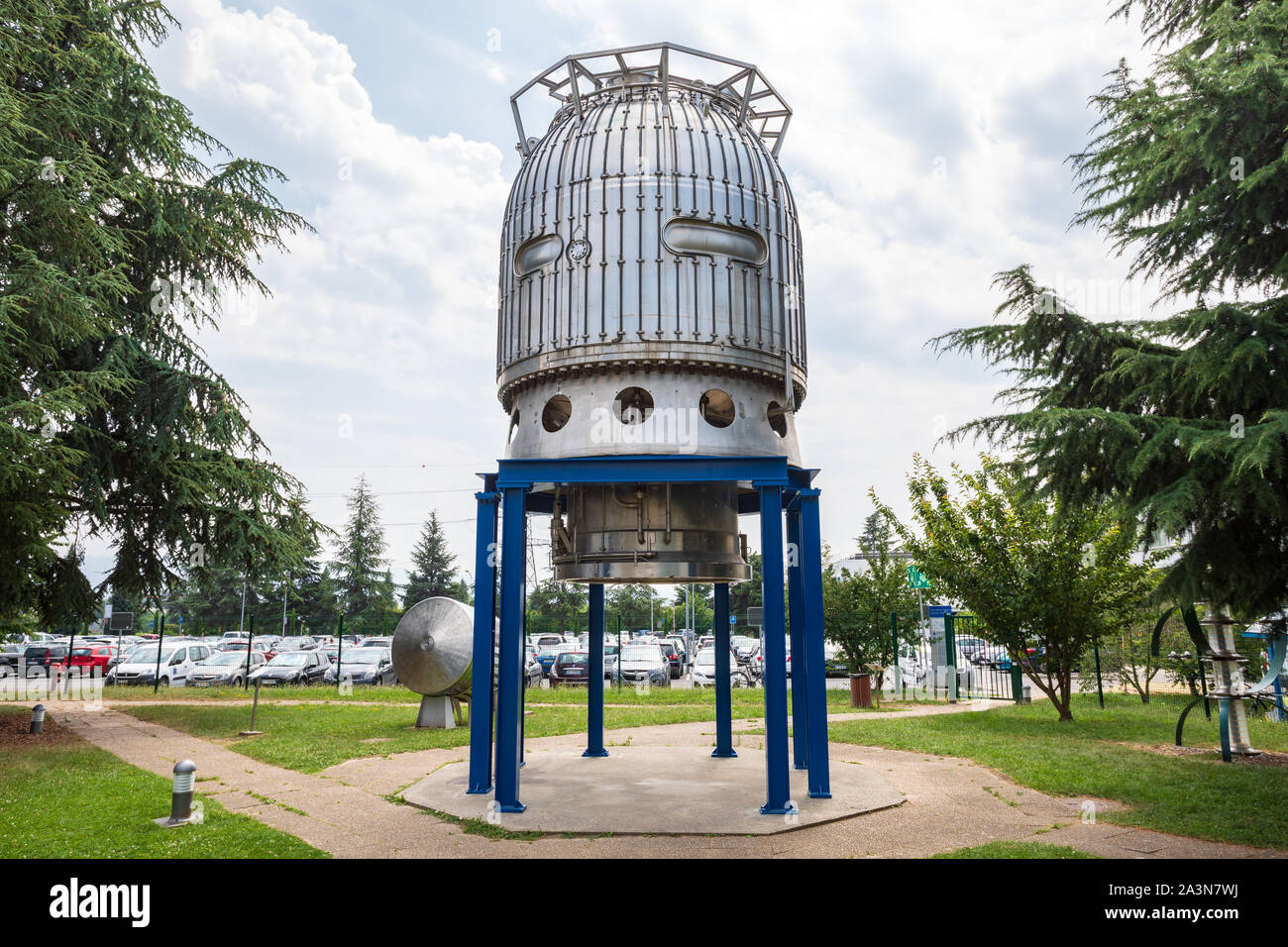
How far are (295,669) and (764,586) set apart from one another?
25428 mm

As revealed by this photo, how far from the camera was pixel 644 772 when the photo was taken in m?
11.5

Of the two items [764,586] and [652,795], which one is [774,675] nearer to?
[764,586]

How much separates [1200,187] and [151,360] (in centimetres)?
1812

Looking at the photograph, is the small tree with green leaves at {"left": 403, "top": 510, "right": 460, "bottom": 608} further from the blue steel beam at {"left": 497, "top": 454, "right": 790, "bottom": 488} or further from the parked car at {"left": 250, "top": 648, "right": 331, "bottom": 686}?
the blue steel beam at {"left": 497, "top": 454, "right": 790, "bottom": 488}

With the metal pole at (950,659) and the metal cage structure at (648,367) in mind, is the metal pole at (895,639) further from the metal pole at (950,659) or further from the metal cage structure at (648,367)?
the metal cage structure at (648,367)

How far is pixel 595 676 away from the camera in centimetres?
1341

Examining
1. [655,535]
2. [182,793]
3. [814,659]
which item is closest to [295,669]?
[182,793]

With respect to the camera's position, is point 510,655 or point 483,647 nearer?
point 510,655

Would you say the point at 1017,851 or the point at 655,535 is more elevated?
the point at 655,535

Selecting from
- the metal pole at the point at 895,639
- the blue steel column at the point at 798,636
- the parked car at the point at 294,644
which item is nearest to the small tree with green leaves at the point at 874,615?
the metal pole at the point at 895,639

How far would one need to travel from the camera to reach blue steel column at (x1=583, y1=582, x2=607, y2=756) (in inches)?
513

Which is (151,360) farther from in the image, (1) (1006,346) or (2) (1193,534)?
(2) (1193,534)

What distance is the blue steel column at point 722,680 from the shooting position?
13.0m

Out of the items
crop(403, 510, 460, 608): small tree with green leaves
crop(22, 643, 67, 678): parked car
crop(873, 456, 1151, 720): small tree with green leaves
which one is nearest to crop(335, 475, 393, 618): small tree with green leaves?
→ crop(403, 510, 460, 608): small tree with green leaves
